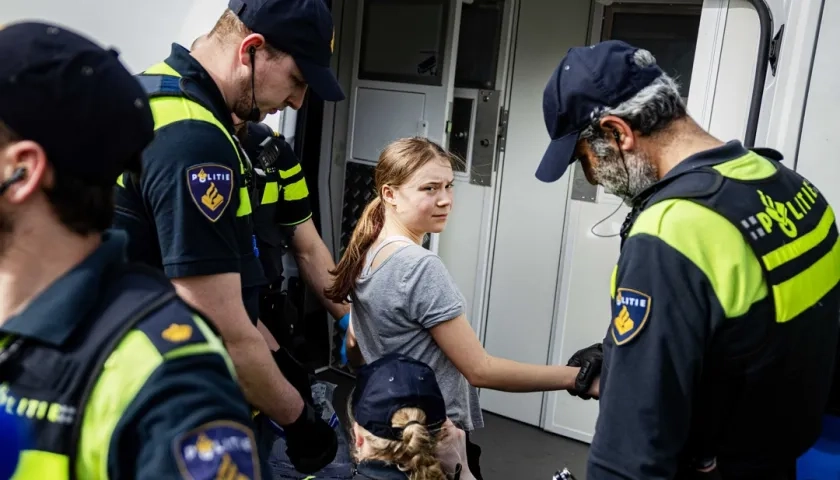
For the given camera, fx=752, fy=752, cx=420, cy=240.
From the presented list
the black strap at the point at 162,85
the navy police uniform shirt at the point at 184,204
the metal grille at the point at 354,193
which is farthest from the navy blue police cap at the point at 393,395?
the metal grille at the point at 354,193

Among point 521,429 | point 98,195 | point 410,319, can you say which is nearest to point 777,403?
point 410,319

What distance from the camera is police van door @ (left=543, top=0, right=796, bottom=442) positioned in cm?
211

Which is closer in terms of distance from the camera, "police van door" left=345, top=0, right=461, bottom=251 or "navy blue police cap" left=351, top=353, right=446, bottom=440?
"navy blue police cap" left=351, top=353, right=446, bottom=440

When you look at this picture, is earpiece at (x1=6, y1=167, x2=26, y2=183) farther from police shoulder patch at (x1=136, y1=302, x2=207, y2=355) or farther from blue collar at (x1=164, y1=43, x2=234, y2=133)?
blue collar at (x1=164, y1=43, x2=234, y2=133)

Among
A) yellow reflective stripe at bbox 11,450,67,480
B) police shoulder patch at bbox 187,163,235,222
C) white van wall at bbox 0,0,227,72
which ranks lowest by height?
yellow reflective stripe at bbox 11,450,67,480

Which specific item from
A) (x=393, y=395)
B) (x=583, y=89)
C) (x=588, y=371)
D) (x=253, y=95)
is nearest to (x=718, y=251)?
(x=583, y=89)

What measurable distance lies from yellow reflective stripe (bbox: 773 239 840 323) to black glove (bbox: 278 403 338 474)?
3.71 ft

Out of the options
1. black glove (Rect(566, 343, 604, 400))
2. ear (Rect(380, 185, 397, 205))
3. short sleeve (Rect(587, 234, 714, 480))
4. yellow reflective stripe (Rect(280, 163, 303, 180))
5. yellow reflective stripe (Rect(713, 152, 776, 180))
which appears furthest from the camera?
yellow reflective stripe (Rect(280, 163, 303, 180))

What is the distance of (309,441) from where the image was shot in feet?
6.39

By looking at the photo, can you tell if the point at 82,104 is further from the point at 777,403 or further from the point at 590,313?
the point at 590,313

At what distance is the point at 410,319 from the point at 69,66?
1.41 meters

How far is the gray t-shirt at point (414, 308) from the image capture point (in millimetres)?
2131

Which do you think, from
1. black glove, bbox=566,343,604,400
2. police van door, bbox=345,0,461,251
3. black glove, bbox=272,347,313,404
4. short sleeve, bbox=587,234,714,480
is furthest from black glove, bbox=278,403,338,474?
police van door, bbox=345,0,461,251

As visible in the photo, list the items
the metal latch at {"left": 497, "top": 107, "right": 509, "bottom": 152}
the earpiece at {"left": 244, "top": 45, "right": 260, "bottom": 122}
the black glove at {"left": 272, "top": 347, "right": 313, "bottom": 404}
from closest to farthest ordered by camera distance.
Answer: the earpiece at {"left": 244, "top": 45, "right": 260, "bottom": 122}, the black glove at {"left": 272, "top": 347, "right": 313, "bottom": 404}, the metal latch at {"left": 497, "top": 107, "right": 509, "bottom": 152}
